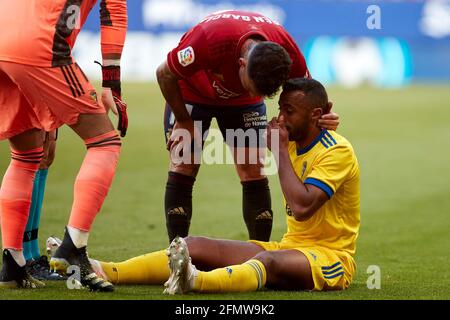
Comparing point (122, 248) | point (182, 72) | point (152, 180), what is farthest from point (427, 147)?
point (182, 72)

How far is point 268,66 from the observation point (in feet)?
19.0

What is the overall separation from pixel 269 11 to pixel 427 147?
1202 cm

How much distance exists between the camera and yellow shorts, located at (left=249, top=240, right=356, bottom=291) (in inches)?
228

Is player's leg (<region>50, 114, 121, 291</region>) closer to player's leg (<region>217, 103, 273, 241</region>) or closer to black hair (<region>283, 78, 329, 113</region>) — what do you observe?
black hair (<region>283, 78, 329, 113</region>)

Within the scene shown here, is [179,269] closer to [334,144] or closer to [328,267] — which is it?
[328,267]

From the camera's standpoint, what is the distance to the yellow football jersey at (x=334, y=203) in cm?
597

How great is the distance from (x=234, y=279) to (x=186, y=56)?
5.60 ft

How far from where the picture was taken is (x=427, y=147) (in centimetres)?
1714

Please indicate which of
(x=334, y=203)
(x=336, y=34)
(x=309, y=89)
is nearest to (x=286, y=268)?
(x=334, y=203)

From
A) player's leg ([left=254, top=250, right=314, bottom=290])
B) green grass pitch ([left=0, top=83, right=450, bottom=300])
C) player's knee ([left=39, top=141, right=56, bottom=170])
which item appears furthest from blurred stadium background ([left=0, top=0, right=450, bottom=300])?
player's knee ([left=39, top=141, right=56, bottom=170])
